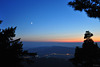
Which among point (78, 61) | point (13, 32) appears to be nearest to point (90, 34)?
point (78, 61)

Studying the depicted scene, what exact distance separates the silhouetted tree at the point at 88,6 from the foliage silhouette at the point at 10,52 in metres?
5.42

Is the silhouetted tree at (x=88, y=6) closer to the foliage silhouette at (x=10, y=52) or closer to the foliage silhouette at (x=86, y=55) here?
the foliage silhouette at (x=10, y=52)

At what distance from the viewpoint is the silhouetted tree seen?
7667 millimetres

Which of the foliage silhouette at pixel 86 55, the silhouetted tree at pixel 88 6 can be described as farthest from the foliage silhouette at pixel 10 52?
the foliage silhouette at pixel 86 55

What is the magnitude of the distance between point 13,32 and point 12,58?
267cm

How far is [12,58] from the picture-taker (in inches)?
243

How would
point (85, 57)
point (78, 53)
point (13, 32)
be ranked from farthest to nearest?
1. point (78, 53)
2. point (85, 57)
3. point (13, 32)

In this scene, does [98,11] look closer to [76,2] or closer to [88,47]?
[76,2]

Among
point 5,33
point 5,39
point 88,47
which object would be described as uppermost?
point 5,33

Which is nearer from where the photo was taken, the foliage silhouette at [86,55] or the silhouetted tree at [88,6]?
the silhouetted tree at [88,6]

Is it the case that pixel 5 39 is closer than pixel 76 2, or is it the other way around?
pixel 5 39

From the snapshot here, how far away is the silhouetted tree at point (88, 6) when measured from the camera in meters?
7.67

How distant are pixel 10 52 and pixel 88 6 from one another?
6.89 meters

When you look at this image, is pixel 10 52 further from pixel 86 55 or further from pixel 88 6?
pixel 86 55
